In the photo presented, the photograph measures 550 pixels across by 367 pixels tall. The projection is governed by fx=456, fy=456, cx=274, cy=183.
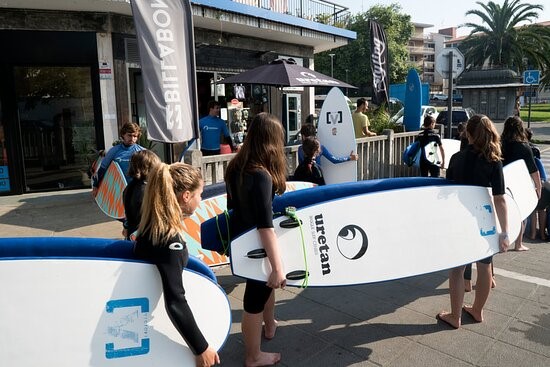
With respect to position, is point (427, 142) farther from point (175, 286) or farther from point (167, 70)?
point (175, 286)

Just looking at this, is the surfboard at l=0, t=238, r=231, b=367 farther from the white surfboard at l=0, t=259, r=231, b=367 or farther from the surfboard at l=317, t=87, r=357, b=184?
the surfboard at l=317, t=87, r=357, b=184

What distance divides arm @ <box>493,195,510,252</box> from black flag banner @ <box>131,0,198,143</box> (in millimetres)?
3062

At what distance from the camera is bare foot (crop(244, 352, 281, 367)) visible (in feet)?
10.4

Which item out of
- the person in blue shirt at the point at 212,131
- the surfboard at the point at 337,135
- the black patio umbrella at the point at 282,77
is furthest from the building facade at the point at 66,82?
the surfboard at the point at 337,135

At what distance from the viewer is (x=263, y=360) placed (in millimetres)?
3186

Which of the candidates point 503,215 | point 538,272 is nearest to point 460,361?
point 503,215

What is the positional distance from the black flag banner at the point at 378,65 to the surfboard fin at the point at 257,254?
9326mm

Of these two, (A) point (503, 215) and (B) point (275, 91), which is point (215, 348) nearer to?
(A) point (503, 215)

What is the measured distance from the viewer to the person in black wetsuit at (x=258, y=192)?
2.72m

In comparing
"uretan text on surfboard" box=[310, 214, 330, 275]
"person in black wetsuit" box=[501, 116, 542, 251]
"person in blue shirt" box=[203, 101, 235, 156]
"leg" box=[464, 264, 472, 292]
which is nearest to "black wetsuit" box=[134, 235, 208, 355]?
"uretan text on surfboard" box=[310, 214, 330, 275]

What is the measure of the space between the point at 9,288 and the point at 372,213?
2.33 meters

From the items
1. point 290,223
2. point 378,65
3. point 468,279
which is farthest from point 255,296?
point 378,65

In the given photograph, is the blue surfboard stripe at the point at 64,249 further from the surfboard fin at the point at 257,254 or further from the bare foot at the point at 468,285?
the bare foot at the point at 468,285

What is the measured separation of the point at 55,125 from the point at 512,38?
41.6 m
